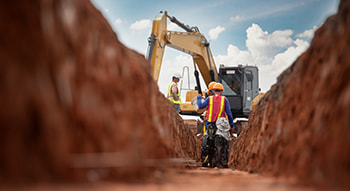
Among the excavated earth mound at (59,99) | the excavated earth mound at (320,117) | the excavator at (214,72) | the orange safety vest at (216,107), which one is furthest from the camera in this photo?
the excavator at (214,72)

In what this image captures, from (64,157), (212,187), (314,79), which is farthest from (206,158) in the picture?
(64,157)

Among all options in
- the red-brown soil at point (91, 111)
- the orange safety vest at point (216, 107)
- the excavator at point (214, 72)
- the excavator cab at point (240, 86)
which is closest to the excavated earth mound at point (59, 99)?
the red-brown soil at point (91, 111)

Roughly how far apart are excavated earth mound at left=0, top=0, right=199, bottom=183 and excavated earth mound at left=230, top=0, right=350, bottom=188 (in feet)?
4.68

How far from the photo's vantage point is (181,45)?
1296 centimetres

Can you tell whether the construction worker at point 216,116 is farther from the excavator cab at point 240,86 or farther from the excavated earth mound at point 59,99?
the excavator cab at point 240,86

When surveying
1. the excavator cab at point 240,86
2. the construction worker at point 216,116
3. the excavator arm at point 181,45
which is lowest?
the construction worker at point 216,116

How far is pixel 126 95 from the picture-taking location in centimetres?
240

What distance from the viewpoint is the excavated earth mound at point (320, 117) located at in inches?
73.9

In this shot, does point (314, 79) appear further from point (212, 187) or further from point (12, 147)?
point (12, 147)

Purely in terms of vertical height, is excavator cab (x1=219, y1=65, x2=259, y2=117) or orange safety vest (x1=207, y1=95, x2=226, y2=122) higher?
excavator cab (x1=219, y1=65, x2=259, y2=117)

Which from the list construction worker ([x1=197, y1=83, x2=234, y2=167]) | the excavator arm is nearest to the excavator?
the excavator arm

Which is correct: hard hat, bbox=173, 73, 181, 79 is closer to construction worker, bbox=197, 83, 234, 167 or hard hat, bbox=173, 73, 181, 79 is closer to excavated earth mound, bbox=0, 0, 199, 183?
construction worker, bbox=197, 83, 234, 167

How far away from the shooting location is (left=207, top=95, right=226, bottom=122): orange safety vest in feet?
23.3

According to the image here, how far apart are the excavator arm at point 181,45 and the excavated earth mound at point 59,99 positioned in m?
8.60
